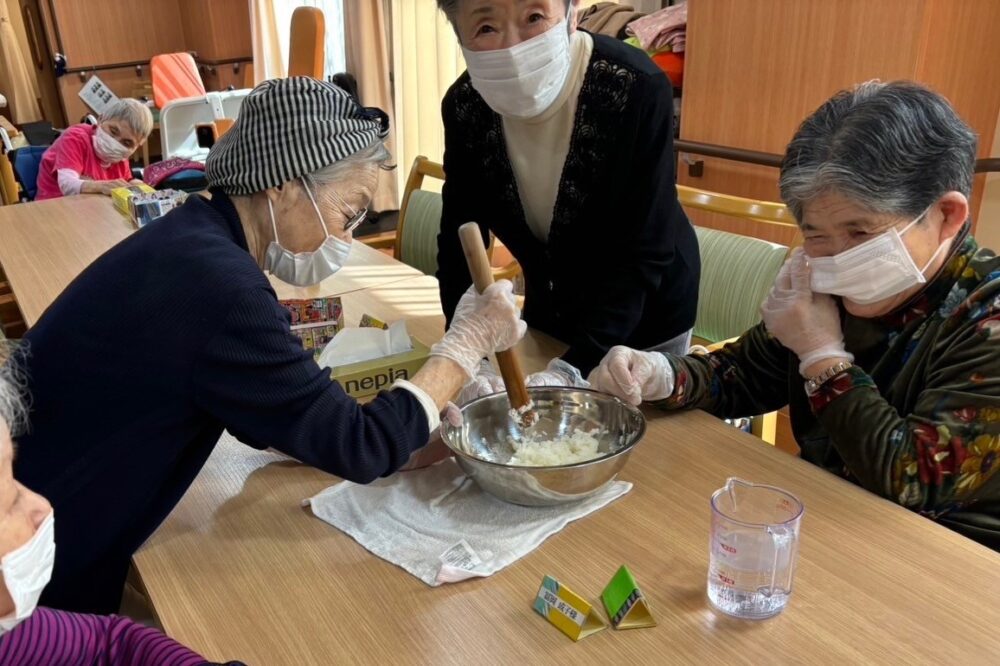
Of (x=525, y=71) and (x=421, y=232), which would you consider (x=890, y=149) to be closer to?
(x=525, y=71)

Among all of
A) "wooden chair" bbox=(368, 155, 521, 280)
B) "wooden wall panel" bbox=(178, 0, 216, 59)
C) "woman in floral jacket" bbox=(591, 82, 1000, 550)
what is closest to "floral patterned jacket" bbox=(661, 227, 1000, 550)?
"woman in floral jacket" bbox=(591, 82, 1000, 550)

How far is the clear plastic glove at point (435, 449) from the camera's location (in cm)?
129

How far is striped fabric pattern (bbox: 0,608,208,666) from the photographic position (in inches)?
37.1

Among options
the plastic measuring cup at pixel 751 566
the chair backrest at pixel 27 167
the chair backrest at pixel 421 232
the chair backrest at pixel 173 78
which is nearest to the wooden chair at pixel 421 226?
the chair backrest at pixel 421 232

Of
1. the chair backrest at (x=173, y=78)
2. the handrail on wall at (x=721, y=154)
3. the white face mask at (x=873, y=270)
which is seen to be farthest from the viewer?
the chair backrest at (x=173, y=78)

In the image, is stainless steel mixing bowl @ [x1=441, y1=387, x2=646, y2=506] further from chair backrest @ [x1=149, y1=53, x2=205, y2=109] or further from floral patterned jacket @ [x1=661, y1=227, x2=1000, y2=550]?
chair backrest @ [x1=149, y1=53, x2=205, y2=109]

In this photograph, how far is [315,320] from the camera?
1.74 metres

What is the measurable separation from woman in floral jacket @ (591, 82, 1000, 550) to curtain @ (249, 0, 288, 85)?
540 cm

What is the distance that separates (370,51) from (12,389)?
4.75 meters

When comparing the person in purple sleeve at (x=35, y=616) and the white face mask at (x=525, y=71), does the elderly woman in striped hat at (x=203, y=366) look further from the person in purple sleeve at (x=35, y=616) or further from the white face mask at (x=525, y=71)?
the white face mask at (x=525, y=71)

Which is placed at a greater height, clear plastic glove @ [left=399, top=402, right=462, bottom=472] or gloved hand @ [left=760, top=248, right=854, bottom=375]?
gloved hand @ [left=760, top=248, right=854, bottom=375]

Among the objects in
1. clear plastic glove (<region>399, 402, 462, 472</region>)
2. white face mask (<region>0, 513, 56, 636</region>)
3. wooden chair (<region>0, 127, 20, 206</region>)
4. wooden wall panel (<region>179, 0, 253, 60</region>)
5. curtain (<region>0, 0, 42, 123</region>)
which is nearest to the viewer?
white face mask (<region>0, 513, 56, 636</region>)

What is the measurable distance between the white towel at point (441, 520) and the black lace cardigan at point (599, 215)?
0.47 m

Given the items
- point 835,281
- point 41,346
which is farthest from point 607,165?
point 41,346
